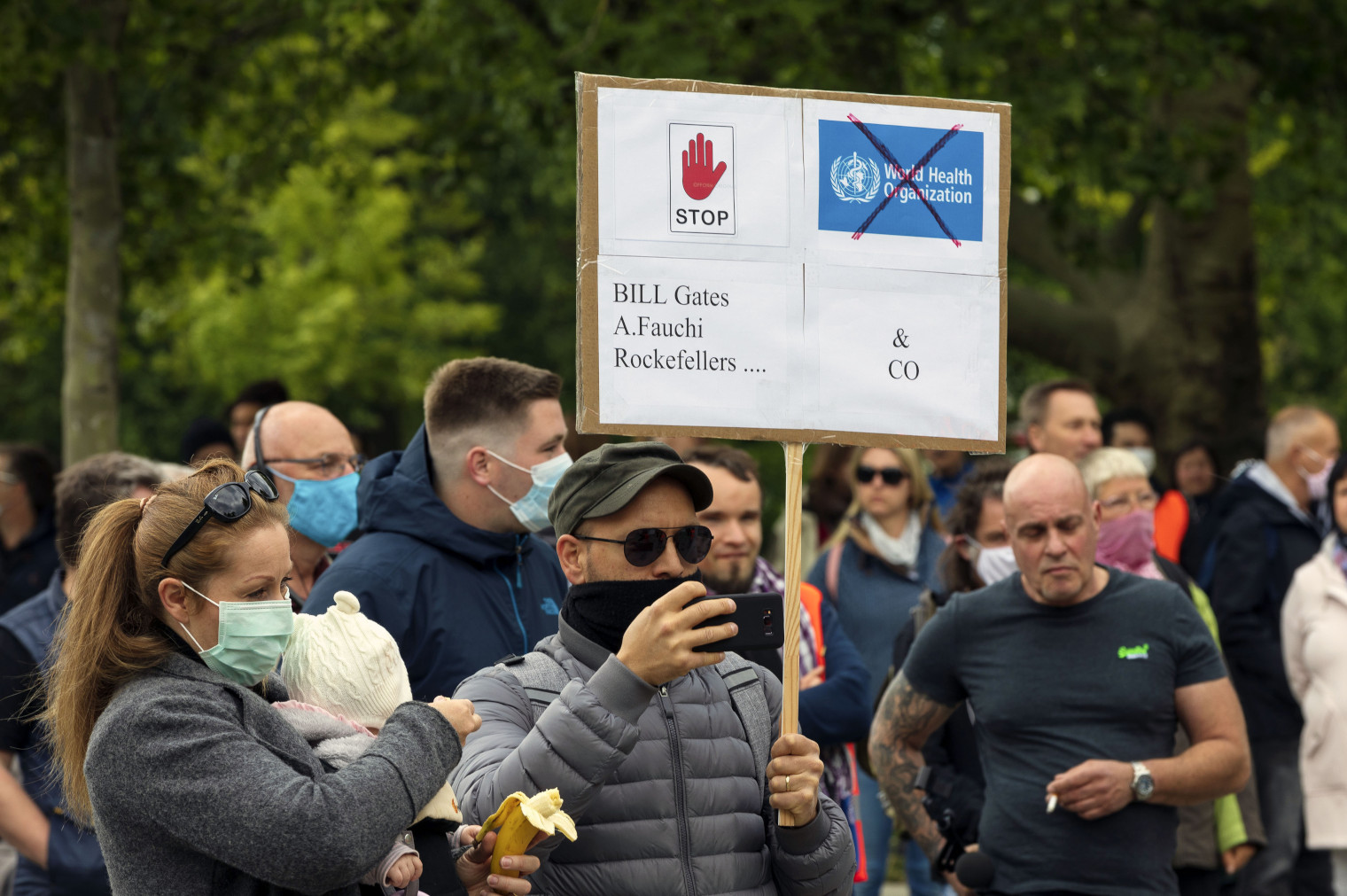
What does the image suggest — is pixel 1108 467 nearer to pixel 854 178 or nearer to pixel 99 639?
pixel 854 178

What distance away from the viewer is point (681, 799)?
321 cm

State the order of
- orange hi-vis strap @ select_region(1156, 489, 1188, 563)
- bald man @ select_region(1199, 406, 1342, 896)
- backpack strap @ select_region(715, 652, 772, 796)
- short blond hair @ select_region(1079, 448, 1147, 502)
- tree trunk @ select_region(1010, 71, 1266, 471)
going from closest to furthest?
1. backpack strap @ select_region(715, 652, 772, 796)
2. short blond hair @ select_region(1079, 448, 1147, 502)
3. bald man @ select_region(1199, 406, 1342, 896)
4. orange hi-vis strap @ select_region(1156, 489, 1188, 563)
5. tree trunk @ select_region(1010, 71, 1266, 471)

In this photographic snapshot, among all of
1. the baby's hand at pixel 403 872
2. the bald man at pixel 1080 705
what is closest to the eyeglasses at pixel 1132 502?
the bald man at pixel 1080 705

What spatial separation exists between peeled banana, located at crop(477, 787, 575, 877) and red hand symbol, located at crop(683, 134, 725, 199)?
1.35 meters

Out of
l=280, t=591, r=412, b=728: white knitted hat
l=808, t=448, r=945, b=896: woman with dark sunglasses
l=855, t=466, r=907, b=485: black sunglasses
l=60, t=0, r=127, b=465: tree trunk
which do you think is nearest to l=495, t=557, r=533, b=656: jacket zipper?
l=280, t=591, r=412, b=728: white knitted hat

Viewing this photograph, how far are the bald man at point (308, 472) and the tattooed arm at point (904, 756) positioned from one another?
1949 mm

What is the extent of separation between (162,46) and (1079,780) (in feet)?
31.8

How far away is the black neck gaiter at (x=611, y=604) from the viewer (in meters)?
3.25

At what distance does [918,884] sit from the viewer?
7.08 meters

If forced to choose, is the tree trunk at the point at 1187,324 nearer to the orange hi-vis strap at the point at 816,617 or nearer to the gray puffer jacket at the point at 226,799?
the orange hi-vis strap at the point at 816,617

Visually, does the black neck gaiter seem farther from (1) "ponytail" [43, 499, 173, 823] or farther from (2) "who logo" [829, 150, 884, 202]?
(2) "who logo" [829, 150, 884, 202]

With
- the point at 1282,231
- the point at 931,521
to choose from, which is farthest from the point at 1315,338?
the point at 931,521

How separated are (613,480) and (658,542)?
0.17 meters

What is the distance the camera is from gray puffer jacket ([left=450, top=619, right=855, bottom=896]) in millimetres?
3014
